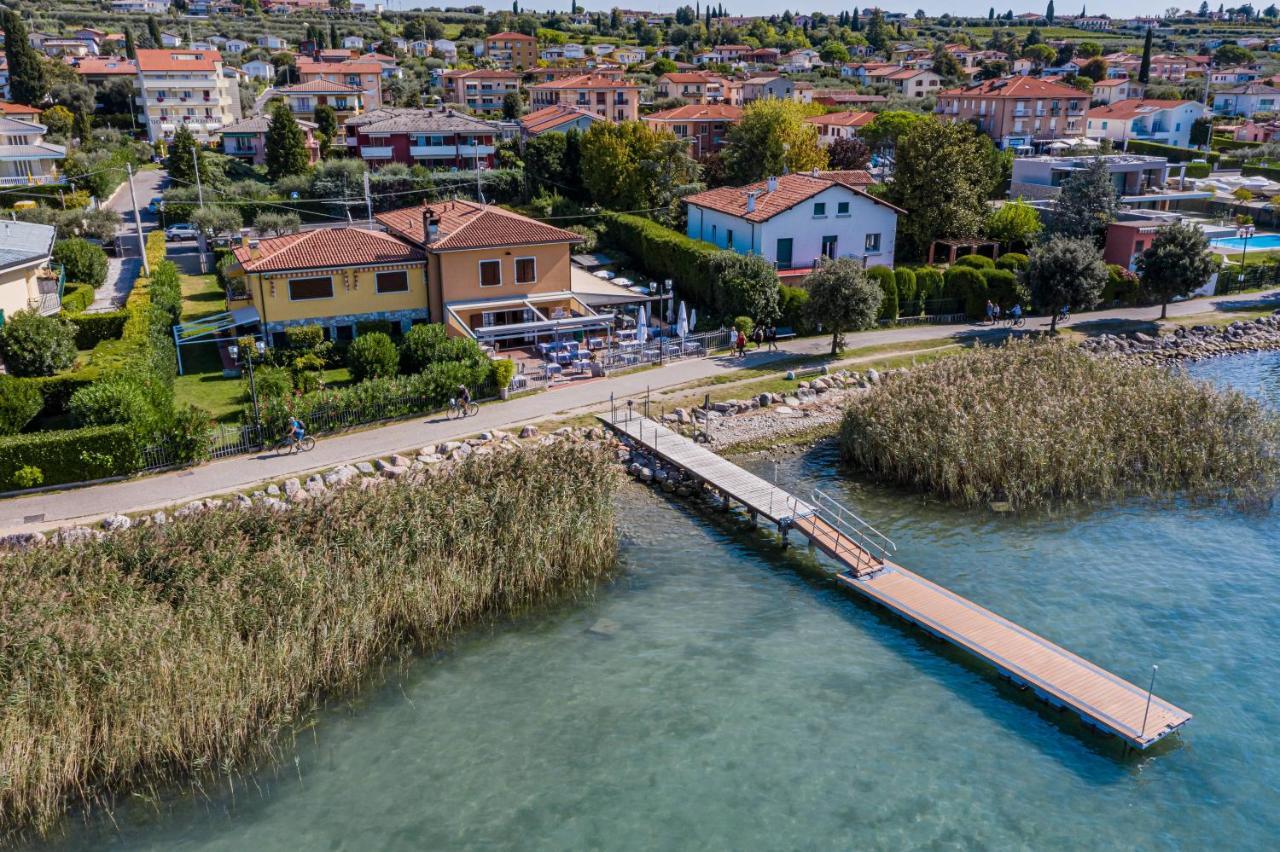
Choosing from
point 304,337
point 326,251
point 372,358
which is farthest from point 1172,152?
point 304,337

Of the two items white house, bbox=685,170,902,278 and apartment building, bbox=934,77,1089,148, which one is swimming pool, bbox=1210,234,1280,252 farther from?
apartment building, bbox=934,77,1089,148

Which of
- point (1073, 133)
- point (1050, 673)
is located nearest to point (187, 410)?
point (1050, 673)

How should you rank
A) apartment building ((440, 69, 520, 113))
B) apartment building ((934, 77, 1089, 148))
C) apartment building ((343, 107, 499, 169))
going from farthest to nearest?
apartment building ((440, 69, 520, 113))
apartment building ((934, 77, 1089, 148))
apartment building ((343, 107, 499, 169))

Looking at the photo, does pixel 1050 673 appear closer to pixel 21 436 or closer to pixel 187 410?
pixel 187 410

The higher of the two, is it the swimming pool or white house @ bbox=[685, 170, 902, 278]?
white house @ bbox=[685, 170, 902, 278]

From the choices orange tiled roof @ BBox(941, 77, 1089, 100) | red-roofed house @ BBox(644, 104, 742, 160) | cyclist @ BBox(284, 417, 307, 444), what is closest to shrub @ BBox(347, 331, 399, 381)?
cyclist @ BBox(284, 417, 307, 444)

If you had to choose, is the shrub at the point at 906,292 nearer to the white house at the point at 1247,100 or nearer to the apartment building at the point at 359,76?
the apartment building at the point at 359,76

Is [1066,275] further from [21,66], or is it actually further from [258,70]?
[258,70]
